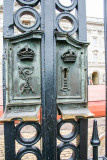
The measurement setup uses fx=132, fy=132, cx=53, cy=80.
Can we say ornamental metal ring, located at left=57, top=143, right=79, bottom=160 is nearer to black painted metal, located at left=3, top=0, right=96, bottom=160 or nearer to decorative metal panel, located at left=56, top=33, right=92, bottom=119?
black painted metal, located at left=3, top=0, right=96, bottom=160

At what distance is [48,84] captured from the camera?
4.38 feet

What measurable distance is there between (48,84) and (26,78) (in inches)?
9.0

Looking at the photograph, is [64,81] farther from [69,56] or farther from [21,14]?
[21,14]

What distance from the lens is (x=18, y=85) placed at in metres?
1.32

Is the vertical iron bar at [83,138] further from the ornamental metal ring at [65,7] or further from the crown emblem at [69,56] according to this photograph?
the ornamental metal ring at [65,7]

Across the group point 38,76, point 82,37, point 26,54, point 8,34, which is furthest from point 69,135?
point 8,34

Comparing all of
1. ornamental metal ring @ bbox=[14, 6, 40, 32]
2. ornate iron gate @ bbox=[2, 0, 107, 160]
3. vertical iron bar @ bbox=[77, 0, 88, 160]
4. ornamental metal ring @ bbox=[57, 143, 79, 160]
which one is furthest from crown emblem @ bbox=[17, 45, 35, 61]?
ornamental metal ring @ bbox=[57, 143, 79, 160]

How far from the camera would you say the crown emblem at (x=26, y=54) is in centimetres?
127

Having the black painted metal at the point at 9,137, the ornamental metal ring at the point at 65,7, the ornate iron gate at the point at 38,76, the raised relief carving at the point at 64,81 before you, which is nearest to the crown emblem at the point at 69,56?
the ornate iron gate at the point at 38,76

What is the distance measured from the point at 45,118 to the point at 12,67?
0.61m

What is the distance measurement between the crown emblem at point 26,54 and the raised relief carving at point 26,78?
104 mm

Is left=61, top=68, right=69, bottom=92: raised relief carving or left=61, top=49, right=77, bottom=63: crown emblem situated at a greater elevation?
left=61, top=49, right=77, bottom=63: crown emblem

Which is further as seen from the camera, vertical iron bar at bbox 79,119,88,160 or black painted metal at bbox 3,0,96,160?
vertical iron bar at bbox 79,119,88,160

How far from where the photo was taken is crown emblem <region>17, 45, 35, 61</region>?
1270 millimetres
